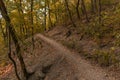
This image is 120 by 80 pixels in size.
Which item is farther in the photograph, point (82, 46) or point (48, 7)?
point (48, 7)

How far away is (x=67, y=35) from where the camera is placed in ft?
85.2

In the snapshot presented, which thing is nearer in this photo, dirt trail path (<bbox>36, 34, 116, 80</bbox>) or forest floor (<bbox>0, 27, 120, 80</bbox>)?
dirt trail path (<bbox>36, 34, 116, 80</bbox>)

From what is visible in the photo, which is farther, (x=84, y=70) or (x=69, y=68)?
(x=69, y=68)

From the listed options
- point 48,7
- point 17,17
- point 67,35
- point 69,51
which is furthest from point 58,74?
point 48,7

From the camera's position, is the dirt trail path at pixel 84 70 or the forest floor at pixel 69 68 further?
the forest floor at pixel 69 68

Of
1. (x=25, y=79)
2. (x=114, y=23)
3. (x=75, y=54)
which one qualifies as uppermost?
(x=114, y=23)

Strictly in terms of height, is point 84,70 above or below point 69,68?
above

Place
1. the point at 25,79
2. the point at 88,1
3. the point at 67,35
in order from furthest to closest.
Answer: the point at 88,1, the point at 67,35, the point at 25,79

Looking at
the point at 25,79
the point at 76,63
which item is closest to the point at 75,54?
the point at 76,63

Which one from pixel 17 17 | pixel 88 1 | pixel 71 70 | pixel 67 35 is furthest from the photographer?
pixel 88 1

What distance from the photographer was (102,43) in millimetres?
17750

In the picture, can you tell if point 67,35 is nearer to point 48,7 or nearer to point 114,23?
point 114,23

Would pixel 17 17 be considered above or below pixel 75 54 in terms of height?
above

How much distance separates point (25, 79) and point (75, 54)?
4.59 metres
